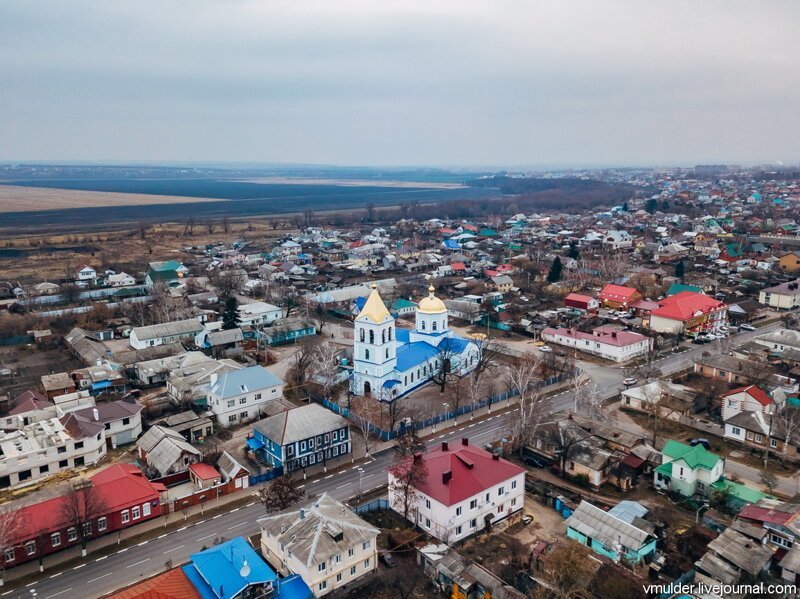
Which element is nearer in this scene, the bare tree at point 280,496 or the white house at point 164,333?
the bare tree at point 280,496

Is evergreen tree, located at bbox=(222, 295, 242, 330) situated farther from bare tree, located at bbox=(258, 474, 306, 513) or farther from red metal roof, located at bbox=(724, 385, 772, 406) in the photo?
red metal roof, located at bbox=(724, 385, 772, 406)

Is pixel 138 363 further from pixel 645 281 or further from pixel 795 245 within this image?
pixel 795 245

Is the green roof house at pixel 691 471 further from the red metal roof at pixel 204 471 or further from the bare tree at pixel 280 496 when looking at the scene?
the red metal roof at pixel 204 471

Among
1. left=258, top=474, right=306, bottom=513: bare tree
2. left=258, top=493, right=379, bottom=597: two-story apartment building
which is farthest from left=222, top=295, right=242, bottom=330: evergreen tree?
left=258, top=493, right=379, bottom=597: two-story apartment building

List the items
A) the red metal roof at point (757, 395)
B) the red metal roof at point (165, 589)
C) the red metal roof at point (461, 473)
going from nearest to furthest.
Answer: the red metal roof at point (165, 589) → the red metal roof at point (461, 473) → the red metal roof at point (757, 395)

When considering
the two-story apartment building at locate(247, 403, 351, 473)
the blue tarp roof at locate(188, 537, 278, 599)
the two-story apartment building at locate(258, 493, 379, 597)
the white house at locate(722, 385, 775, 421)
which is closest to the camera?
the blue tarp roof at locate(188, 537, 278, 599)

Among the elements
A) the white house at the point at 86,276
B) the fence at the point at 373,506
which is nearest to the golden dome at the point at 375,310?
the fence at the point at 373,506

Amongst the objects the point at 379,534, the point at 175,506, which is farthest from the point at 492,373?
the point at 175,506
